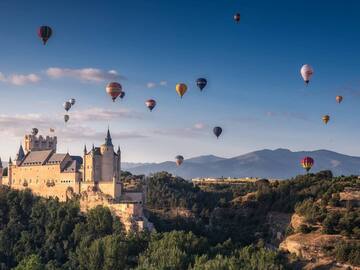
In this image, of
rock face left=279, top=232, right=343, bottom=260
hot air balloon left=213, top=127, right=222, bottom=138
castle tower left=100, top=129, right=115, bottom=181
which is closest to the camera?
rock face left=279, top=232, right=343, bottom=260

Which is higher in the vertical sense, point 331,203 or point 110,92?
point 110,92

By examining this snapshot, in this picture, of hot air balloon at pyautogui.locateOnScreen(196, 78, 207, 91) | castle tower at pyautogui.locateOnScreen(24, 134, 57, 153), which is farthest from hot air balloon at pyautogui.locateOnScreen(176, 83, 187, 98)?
castle tower at pyautogui.locateOnScreen(24, 134, 57, 153)

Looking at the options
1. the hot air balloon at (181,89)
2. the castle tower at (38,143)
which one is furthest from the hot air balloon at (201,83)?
the castle tower at (38,143)

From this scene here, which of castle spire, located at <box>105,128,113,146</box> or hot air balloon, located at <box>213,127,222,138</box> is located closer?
castle spire, located at <box>105,128,113,146</box>

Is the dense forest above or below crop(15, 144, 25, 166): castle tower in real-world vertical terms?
below

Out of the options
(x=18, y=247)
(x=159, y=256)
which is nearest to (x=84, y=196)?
(x=18, y=247)

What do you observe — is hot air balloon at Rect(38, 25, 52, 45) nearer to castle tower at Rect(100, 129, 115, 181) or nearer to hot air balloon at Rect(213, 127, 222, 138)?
castle tower at Rect(100, 129, 115, 181)

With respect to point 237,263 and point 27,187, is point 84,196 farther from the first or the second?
point 237,263

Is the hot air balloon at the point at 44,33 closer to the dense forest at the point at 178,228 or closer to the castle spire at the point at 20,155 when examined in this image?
the dense forest at the point at 178,228
